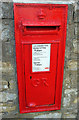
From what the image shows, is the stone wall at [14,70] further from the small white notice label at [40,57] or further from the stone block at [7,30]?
the small white notice label at [40,57]

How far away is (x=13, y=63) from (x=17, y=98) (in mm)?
580

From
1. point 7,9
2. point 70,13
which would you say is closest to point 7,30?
point 7,9

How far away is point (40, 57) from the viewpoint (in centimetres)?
149

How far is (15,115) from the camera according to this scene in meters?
1.86

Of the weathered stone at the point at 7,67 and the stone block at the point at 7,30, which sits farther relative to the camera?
the weathered stone at the point at 7,67

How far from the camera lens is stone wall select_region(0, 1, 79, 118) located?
1.46 metres

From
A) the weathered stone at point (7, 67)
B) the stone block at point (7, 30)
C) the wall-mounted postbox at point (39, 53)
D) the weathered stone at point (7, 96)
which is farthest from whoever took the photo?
the weathered stone at point (7, 96)

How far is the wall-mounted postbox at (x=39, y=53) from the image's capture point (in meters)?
1.34

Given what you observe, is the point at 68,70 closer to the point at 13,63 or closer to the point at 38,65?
the point at 38,65

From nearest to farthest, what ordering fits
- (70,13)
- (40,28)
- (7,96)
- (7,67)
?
(40,28)
(70,13)
(7,67)
(7,96)

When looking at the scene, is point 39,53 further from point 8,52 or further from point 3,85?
point 3,85

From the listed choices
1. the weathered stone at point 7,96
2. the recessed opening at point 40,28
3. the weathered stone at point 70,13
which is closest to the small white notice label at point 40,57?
the recessed opening at point 40,28

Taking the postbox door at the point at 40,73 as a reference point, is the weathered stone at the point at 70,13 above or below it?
above

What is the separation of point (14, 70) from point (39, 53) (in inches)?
18.2
